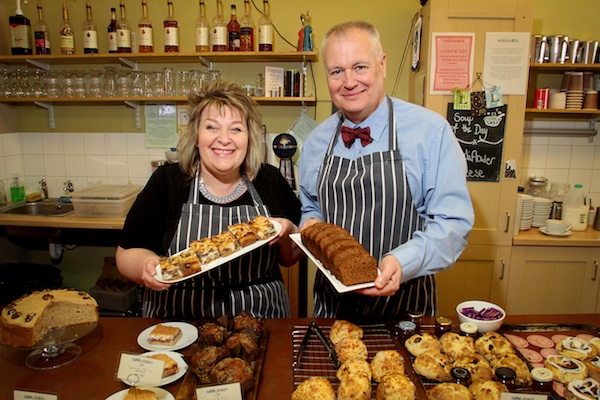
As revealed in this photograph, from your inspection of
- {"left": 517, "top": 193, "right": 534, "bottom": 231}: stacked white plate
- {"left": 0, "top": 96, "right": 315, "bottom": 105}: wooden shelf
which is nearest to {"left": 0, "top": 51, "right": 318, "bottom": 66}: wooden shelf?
{"left": 0, "top": 96, "right": 315, "bottom": 105}: wooden shelf

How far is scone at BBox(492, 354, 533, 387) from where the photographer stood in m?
1.28

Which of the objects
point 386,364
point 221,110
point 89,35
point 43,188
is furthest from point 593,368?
point 43,188

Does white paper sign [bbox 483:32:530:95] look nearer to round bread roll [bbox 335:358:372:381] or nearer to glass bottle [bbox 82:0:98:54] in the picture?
round bread roll [bbox 335:358:372:381]

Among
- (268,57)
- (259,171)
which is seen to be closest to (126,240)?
(259,171)

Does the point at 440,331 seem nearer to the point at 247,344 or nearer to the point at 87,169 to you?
the point at 247,344

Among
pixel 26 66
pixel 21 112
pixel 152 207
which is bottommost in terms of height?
pixel 152 207

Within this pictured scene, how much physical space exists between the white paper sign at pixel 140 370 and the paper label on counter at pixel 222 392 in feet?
0.67

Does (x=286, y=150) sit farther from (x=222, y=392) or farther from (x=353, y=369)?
(x=222, y=392)

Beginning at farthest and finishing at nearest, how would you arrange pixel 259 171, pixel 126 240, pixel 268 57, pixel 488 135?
pixel 268 57
pixel 488 135
pixel 259 171
pixel 126 240

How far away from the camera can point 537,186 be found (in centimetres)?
380

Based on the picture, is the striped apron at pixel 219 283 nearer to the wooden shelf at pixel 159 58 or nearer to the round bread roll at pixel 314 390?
the round bread roll at pixel 314 390

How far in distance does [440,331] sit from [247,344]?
674 mm

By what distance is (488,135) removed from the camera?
328cm

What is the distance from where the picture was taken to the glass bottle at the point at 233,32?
12.0 feet
